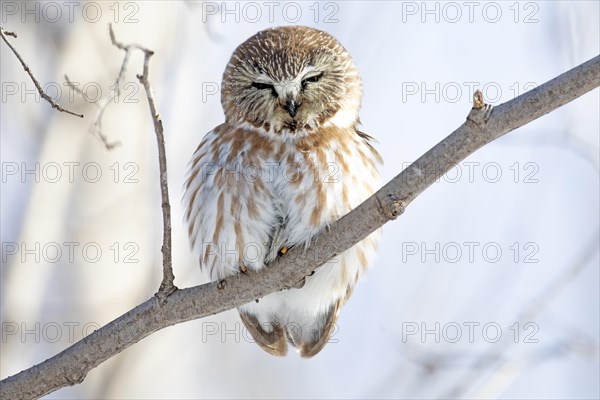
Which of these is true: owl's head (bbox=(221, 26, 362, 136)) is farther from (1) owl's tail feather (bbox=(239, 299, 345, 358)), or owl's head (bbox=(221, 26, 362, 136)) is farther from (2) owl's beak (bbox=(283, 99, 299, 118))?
(1) owl's tail feather (bbox=(239, 299, 345, 358))

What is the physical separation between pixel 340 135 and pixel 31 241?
9.16 feet

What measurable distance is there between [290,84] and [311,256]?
1.51 meters

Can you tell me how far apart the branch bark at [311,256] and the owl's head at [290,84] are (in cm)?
124

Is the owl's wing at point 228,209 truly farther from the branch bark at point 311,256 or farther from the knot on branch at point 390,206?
the knot on branch at point 390,206

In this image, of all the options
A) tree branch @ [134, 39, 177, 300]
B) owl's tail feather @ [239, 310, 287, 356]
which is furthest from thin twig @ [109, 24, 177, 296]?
owl's tail feather @ [239, 310, 287, 356]

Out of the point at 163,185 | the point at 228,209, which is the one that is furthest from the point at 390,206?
the point at 228,209

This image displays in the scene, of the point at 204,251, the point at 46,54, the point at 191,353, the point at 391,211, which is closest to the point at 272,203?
the point at 204,251

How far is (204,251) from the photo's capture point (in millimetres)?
5367

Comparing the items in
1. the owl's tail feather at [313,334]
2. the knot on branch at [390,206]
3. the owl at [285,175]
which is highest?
the owl at [285,175]

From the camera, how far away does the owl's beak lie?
214 inches

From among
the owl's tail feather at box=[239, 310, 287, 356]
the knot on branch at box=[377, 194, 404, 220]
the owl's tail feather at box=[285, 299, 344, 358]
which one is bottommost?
the owl's tail feather at box=[239, 310, 287, 356]

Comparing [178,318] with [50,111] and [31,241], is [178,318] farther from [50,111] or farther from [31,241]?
[50,111]

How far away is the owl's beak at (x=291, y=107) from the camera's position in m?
5.43

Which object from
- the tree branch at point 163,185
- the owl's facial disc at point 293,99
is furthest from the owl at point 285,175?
the tree branch at point 163,185
